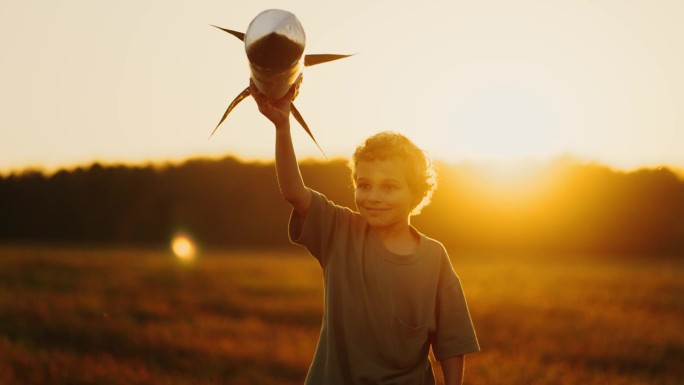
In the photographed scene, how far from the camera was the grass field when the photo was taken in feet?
33.5

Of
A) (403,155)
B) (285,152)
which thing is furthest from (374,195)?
(285,152)

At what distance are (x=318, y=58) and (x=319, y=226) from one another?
774 mm

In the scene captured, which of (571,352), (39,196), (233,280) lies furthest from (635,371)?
(39,196)

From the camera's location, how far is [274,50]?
3.33 meters

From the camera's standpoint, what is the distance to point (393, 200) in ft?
13.0

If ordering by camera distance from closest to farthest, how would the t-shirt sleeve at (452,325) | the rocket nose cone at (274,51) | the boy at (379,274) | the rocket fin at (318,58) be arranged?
the rocket nose cone at (274,51), the rocket fin at (318,58), the boy at (379,274), the t-shirt sleeve at (452,325)

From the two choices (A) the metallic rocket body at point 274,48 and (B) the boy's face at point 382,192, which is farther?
(B) the boy's face at point 382,192

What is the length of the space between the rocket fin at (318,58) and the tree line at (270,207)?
41.9 meters

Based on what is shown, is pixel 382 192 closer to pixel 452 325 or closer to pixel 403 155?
pixel 403 155

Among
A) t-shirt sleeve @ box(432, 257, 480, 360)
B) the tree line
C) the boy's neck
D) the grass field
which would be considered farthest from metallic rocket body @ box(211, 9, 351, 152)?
the tree line

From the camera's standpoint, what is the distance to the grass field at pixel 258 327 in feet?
33.5

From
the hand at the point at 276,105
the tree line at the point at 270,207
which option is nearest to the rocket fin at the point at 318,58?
the hand at the point at 276,105

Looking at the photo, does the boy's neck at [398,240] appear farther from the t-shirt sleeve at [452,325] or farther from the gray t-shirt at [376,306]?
the t-shirt sleeve at [452,325]

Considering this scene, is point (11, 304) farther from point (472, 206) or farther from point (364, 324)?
point (472, 206)
